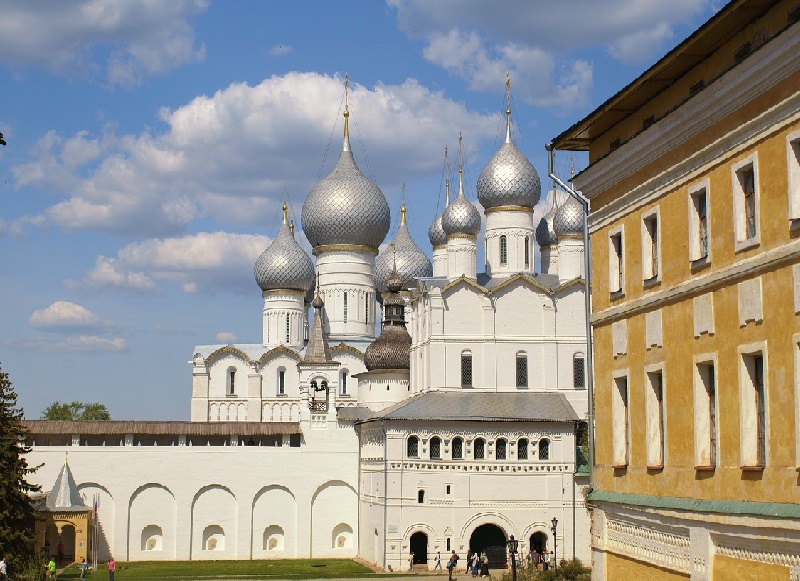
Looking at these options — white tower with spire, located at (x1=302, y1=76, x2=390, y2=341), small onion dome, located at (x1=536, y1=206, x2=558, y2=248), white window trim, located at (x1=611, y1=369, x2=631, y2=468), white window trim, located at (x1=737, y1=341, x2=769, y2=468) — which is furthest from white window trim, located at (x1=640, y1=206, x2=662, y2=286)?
white tower with spire, located at (x1=302, y1=76, x2=390, y2=341)

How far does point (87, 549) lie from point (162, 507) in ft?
11.8

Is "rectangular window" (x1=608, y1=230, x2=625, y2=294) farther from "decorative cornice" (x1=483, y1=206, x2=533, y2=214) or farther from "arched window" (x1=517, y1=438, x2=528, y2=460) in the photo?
"decorative cornice" (x1=483, y1=206, x2=533, y2=214)

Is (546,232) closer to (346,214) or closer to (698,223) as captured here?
(346,214)

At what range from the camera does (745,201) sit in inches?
446

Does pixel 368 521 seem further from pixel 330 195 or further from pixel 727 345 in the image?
pixel 727 345

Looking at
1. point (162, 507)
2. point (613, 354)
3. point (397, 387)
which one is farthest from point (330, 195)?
point (613, 354)

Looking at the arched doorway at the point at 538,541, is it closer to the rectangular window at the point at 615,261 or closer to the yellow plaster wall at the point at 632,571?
the yellow plaster wall at the point at 632,571

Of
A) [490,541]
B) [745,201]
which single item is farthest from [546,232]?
[745,201]

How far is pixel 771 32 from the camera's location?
36.0 ft

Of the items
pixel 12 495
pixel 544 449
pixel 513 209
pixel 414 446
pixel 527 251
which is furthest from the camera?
pixel 513 209

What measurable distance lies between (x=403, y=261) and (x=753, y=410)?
169ft

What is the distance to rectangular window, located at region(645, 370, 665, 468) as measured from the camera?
13.3 meters

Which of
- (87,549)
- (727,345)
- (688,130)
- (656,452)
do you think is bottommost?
(87,549)

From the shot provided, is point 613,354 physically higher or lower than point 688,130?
lower
